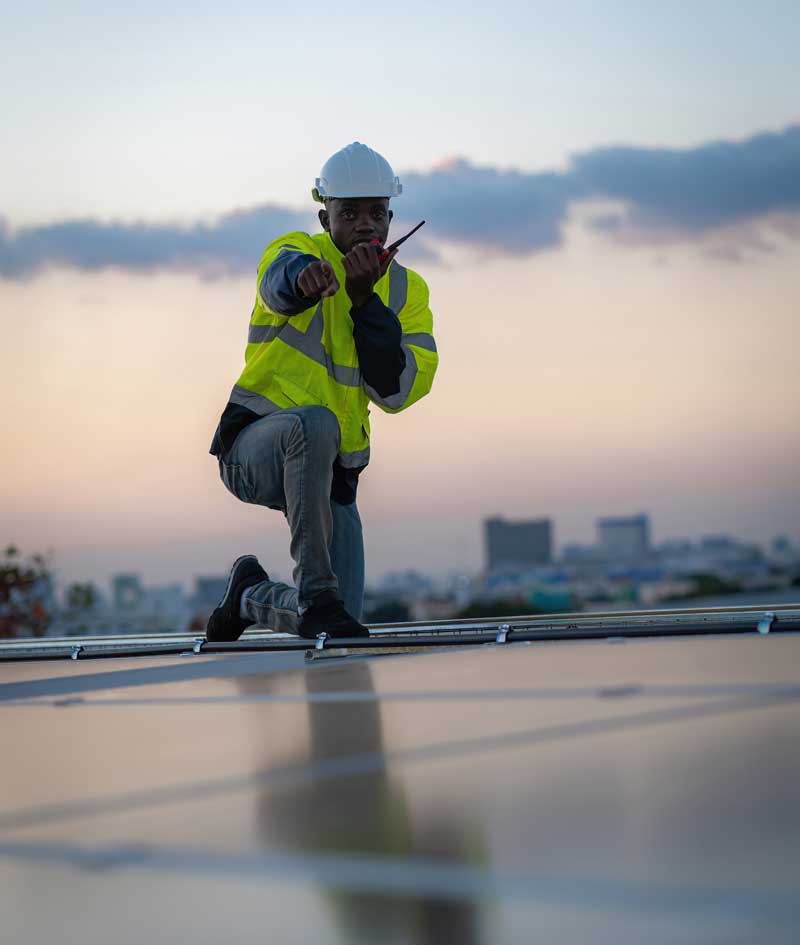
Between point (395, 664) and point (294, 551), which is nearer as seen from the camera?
point (395, 664)

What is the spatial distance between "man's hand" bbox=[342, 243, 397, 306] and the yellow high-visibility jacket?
0.65 ft

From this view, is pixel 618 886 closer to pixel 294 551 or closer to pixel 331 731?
pixel 331 731

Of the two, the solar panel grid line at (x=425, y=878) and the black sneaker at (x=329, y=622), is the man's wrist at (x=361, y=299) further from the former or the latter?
the solar panel grid line at (x=425, y=878)

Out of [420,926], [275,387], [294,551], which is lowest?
[420,926]

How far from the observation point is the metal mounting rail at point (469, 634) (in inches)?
152

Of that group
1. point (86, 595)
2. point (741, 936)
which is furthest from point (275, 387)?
point (86, 595)

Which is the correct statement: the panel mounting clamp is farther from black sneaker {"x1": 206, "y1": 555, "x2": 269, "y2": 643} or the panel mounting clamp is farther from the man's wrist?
black sneaker {"x1": 206, "y1": 555, "x2": 269, "y2": 643}

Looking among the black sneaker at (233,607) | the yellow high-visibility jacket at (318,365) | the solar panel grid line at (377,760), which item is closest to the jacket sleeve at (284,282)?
the yellow high-visibility jacket at (318,365)

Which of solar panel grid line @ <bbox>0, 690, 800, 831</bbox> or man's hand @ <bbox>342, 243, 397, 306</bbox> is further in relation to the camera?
man's hand @ <bbox>342, 243, 397, 306</bbox>

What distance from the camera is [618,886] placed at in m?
1.17

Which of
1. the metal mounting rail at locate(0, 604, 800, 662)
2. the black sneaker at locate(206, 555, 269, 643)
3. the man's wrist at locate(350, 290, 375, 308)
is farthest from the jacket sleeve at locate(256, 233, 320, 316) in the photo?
the metal mounting rail at locate(0, 604, 800, 662)

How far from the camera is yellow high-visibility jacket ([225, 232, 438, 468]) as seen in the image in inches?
201

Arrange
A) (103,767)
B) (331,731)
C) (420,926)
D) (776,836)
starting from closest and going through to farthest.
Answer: (420,926)
(776,836)
(103,767)
(331,731)

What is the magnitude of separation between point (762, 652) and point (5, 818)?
1985 mm
